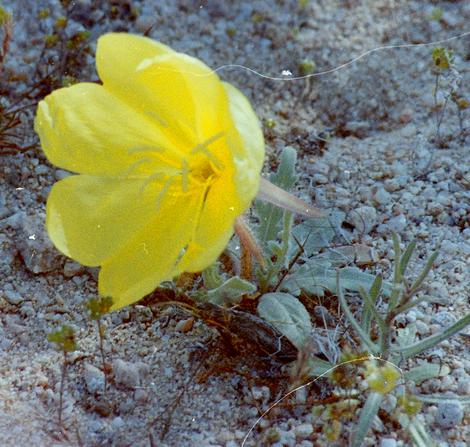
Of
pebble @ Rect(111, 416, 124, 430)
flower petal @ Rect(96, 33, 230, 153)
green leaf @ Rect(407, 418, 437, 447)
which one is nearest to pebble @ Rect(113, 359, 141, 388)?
pebble @ Rect(111, 416, 124, 430)

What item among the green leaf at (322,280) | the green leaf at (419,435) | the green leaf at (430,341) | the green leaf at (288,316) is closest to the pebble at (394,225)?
the green leaf at (322,280)

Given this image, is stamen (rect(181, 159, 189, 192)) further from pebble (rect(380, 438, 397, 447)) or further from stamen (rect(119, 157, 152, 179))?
pebble (rect(380, 438, 397, 447))

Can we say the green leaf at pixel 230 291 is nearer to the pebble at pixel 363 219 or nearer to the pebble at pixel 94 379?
the pebble at pixel 94 379

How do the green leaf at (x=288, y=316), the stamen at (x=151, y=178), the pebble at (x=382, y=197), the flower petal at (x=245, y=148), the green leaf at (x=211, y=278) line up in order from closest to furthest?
the flower petal at (x=245, y=148) → the stamen at (x=151, y=178) → the green leaf at (x=288, y=316) → the green leaf at (x=211, y=278) → the pebble at (x=382, y=197)

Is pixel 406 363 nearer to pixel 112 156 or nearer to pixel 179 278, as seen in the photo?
pixel 179 278

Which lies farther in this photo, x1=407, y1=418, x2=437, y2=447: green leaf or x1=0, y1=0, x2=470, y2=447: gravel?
x1=0, y1=0, x2=470, y2=447: gravel

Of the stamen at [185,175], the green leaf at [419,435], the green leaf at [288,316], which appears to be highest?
the stamen at [185,175]
